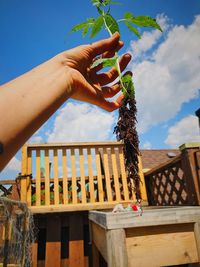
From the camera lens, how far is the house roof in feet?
41.2

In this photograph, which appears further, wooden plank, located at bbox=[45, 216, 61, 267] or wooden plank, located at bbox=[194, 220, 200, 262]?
wooden plank, located at bbox=[45, 216, 61, 267]

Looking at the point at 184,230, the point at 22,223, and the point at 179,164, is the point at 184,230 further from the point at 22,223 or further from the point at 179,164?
the point at 22,223

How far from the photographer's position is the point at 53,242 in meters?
3.70

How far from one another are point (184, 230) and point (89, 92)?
128 cm

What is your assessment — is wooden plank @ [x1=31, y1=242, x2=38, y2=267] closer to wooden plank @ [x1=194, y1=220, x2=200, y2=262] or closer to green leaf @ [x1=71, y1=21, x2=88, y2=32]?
wooden plank @ [x1=194, y1=220, x2=200, y2=262]

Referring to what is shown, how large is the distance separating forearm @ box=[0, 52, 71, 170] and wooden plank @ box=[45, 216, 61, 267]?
11.2 feet

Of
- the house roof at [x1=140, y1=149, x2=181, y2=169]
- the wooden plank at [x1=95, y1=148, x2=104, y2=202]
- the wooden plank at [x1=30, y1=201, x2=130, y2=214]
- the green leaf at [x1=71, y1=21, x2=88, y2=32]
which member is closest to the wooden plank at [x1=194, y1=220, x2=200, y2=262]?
the green leaf at [x1=71, y1=21, x2=88, y2=32]

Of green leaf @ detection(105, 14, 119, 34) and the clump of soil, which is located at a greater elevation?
green leaf @ detection(105, 14, 119, 34)

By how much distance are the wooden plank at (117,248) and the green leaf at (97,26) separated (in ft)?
4.37

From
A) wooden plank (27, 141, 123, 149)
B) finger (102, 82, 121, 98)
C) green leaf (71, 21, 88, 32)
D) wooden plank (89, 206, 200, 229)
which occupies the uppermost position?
wooden plank (27, 141, 123, 149)

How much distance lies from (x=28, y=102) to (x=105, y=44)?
0.73 m

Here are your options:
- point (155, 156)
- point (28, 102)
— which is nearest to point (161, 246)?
point (28, 102)

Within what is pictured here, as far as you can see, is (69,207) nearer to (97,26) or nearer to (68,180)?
(68,180)

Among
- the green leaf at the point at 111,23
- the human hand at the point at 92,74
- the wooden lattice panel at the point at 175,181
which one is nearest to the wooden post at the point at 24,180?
the wooden lattice panel at the point at 175,181
